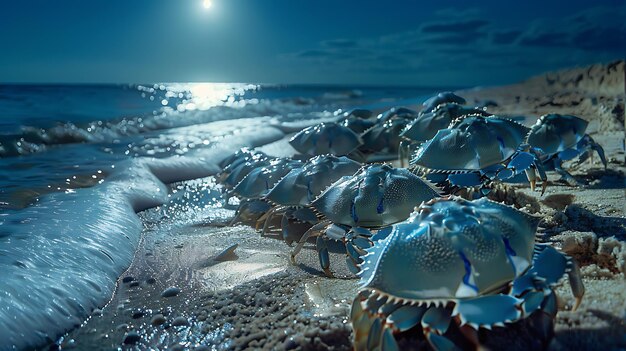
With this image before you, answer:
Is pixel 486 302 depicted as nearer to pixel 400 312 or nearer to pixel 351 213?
pixel 400 312

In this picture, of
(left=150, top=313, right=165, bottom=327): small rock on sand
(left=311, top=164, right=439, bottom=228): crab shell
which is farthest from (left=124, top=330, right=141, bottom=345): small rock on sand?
(left=311, top=164, right=439, bottom=228): crab shell

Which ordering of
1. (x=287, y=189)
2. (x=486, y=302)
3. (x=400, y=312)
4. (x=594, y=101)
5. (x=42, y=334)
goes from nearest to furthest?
(x=486, y=302) → (x=400, y=312) → (x=42, y=334) → (x=287, y=189) → (x=594, y=101)

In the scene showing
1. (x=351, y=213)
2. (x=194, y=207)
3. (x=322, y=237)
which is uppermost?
(x=351, y=213)

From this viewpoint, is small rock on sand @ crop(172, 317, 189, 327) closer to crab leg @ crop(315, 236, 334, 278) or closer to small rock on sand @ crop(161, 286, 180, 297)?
small rock on sand @ crop(161, 286, 180, 297)

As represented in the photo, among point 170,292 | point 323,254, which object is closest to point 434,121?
point 323,254

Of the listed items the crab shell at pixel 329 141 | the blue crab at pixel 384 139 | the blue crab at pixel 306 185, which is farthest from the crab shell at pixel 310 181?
the blue crab at pixel 384 139

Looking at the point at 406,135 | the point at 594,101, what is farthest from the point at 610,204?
the point at 594,101

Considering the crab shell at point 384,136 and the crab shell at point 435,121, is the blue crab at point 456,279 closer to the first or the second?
the crab shell at point 435,121

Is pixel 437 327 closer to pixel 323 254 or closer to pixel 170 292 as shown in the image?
pixel 323 254
